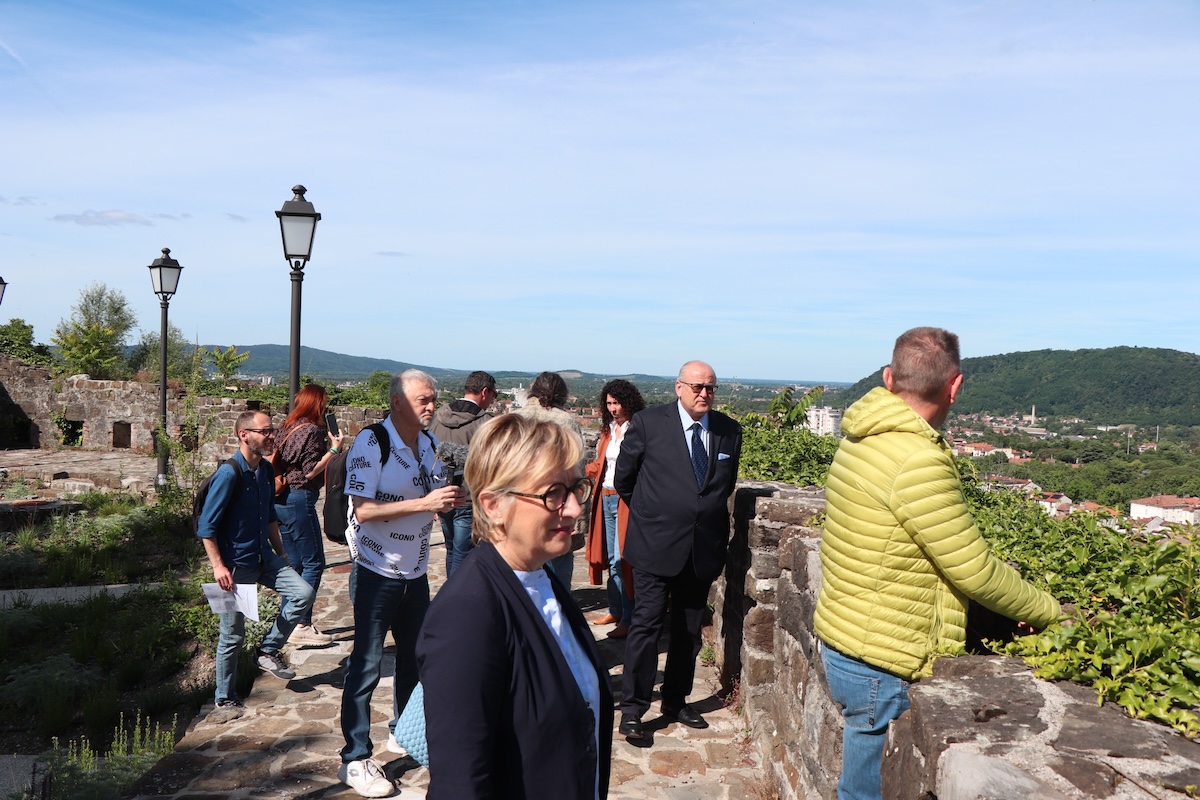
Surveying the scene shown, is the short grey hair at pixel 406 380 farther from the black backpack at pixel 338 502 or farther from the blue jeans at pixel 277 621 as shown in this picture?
the blue jeans at pixel 277 621

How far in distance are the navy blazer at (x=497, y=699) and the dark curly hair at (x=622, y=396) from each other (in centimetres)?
459

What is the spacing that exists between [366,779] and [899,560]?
287 centimetres

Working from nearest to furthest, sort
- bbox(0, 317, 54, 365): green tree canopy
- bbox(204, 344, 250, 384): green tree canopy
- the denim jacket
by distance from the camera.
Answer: the denim jacket, bbox(204, 344, 250, 384): green tree canopy, bbox(0, 317, 54, 365): green tree canopy

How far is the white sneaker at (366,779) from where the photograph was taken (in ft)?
13.8

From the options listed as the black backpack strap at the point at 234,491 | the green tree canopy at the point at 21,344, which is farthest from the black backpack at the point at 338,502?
the green tree canopy at the point at 21,344

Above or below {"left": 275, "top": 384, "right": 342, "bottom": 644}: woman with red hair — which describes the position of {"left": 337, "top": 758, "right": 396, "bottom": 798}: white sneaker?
below

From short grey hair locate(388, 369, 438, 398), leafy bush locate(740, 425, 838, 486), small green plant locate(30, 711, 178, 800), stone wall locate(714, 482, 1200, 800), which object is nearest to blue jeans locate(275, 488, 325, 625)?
small green plant locate(30, 711, 178, 800)

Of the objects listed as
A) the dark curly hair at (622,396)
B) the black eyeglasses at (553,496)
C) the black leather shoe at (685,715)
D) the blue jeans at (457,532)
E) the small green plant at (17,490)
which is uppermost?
the dark curly hair at (622,396)

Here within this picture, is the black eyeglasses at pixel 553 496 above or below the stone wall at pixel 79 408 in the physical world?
above

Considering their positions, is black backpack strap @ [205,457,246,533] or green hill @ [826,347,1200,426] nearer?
black backpack strap @ [205,457,246,533]

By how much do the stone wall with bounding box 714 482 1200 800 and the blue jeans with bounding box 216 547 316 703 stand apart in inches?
123

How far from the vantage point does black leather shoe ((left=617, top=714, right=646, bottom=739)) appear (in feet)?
16.2

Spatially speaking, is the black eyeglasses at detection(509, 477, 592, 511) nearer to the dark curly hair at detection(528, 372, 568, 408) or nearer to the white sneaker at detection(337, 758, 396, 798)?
the white sneaker at detection(337, 758, 396, 798)

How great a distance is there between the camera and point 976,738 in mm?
2137
